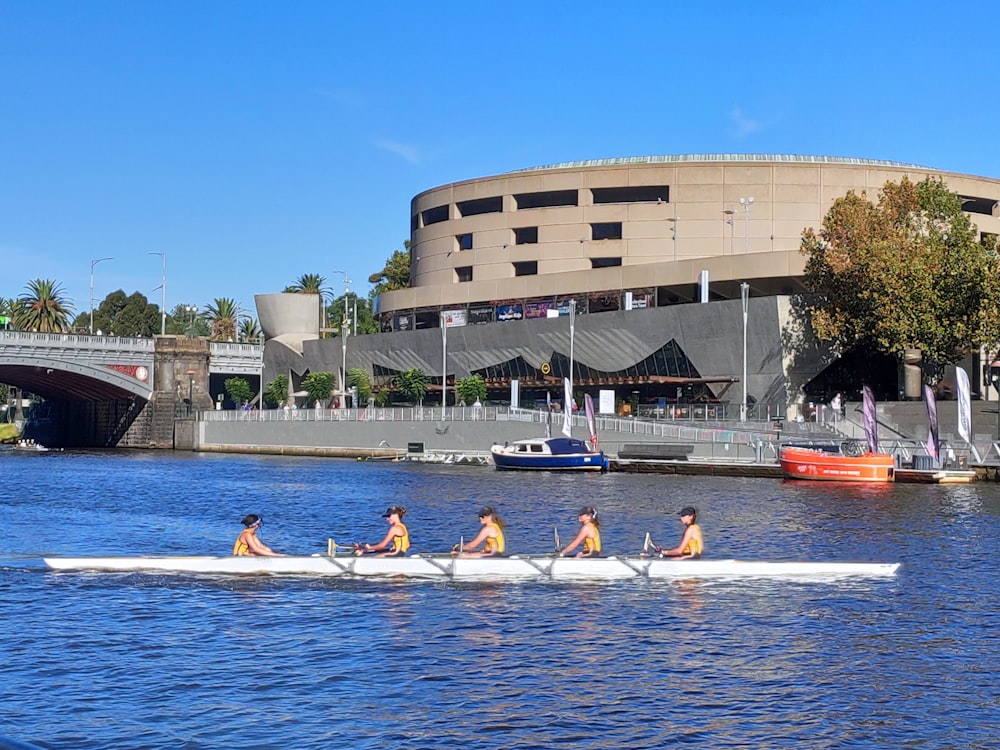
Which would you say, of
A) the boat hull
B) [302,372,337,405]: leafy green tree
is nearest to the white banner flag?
the boat hull

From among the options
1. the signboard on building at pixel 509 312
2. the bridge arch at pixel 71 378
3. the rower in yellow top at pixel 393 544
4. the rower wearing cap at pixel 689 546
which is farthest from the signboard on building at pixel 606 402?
the rower in yellow top at pixel 393 544

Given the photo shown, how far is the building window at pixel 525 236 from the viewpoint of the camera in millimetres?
120750

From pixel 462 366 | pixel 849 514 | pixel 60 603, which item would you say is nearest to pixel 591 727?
pixel 60 603

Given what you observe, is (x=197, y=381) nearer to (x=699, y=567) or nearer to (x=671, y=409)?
(x=671, y=409)

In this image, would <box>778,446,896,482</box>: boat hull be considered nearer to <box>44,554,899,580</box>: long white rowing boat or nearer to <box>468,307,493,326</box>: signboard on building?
<box>44,554,899,580</box>: long white rowing boat

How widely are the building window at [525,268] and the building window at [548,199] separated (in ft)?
A: 17.7

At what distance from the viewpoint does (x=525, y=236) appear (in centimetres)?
12144

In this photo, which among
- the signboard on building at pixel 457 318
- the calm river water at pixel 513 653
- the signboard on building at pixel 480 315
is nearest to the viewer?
the calm river water at pixel 513 653

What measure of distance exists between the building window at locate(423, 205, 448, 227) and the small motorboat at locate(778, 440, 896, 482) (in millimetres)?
64621

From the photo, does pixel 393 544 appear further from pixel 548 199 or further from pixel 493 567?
pixel 548 199

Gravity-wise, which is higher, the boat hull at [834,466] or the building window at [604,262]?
the building window at [604,262]

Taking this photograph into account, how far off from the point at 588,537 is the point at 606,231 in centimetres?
8699

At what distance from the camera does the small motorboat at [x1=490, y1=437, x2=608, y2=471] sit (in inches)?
3081

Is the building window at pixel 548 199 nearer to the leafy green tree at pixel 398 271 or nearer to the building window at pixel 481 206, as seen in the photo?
the building window at pixel 481 206
